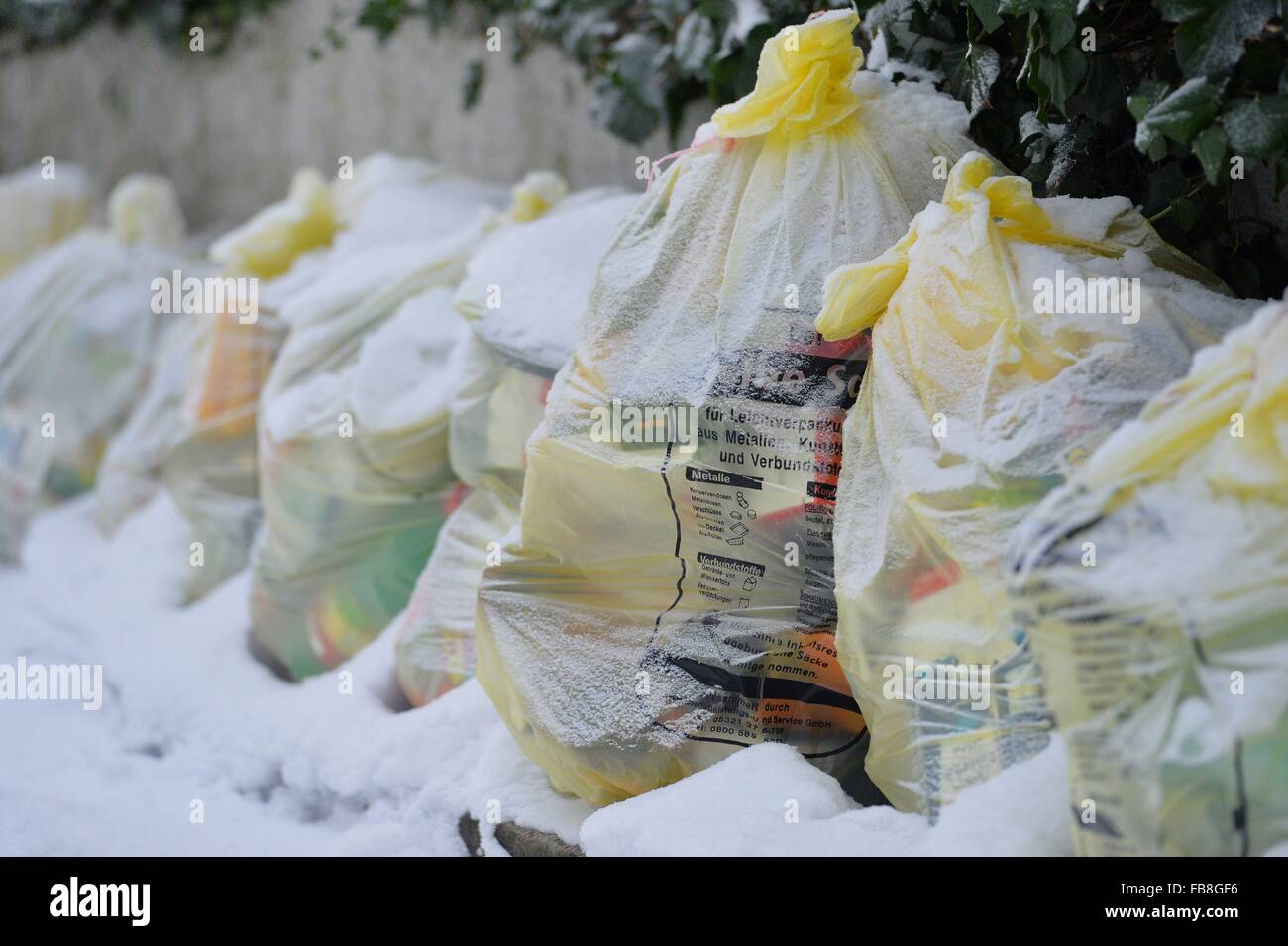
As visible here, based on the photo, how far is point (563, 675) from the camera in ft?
5.83

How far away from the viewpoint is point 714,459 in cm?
168

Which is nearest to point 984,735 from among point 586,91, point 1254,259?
point 1254,259

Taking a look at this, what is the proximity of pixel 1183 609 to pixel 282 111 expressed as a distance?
12.8 ft

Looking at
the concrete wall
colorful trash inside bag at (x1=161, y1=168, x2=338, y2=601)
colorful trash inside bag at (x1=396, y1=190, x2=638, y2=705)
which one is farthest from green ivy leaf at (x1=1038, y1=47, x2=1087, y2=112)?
colorful trash inside bag at (x1=161, y1=168, x2=338, y2=601)

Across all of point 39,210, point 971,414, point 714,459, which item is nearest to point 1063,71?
point 971,414

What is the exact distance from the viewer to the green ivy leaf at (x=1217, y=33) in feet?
4.61

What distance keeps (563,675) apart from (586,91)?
76.7 inches

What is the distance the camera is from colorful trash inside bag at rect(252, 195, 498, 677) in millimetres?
2430

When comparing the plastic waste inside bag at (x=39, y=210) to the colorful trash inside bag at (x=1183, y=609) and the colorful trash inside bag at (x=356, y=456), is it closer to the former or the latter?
the colorful trash inside bag at (x=356, y=456)

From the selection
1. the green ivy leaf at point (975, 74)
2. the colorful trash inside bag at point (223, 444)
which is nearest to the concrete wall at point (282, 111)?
the colorful trash inside bag at point (223, 444)

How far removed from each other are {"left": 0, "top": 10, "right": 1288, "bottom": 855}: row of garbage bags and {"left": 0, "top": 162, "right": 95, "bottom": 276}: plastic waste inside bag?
8.90 feet

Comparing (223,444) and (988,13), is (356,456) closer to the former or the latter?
(223,444)

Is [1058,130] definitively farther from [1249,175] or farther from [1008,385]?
[1008,385]

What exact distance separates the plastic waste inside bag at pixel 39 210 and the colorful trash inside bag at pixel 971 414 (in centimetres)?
385
